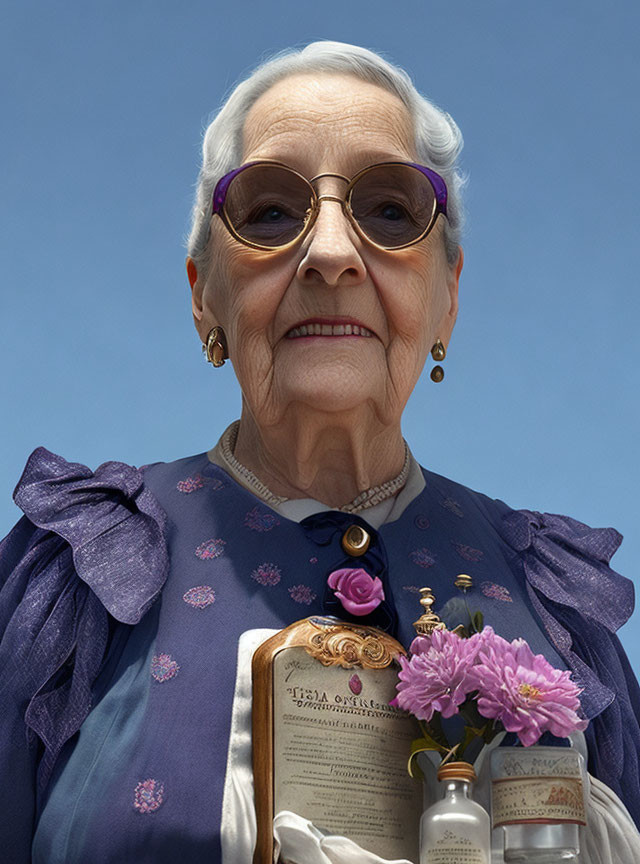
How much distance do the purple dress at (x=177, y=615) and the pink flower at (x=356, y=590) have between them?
0.12ft

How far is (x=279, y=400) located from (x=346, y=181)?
17.7 inches

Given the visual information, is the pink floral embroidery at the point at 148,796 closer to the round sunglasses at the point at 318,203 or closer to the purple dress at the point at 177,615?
the purple dress at the point at 177,615

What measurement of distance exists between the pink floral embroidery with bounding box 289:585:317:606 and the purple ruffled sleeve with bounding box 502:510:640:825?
0.49 meters

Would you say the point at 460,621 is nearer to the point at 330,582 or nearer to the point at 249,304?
the point at 330,582

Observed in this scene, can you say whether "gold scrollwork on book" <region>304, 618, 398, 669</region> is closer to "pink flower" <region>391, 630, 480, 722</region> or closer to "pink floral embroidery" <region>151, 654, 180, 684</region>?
"pink flower" <region>391, 630, 480, 722</region>

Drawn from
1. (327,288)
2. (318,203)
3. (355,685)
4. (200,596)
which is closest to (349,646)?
(355,685)

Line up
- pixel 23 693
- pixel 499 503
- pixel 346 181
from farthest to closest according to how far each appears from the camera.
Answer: pixel 499 503 < pixel 346 181 < pixel 23 693

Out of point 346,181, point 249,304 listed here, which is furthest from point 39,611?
point 346,181

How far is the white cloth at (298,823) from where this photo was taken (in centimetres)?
209

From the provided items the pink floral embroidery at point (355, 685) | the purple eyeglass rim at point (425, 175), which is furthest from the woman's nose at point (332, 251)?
the pink floral embroidery at point (355, 685)

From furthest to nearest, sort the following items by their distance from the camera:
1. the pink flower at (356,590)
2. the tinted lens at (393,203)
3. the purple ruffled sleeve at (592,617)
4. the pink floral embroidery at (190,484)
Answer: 1. the pink floral embroidery at (190,484)
2. the tinted lens at (393,203)
3. the purple ruffled sleeve at (592,617)
4. the pink flower at (356,590)

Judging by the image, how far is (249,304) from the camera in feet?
8.52

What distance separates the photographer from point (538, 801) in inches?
83.8

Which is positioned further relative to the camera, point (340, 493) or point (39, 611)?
point (340, 493)
